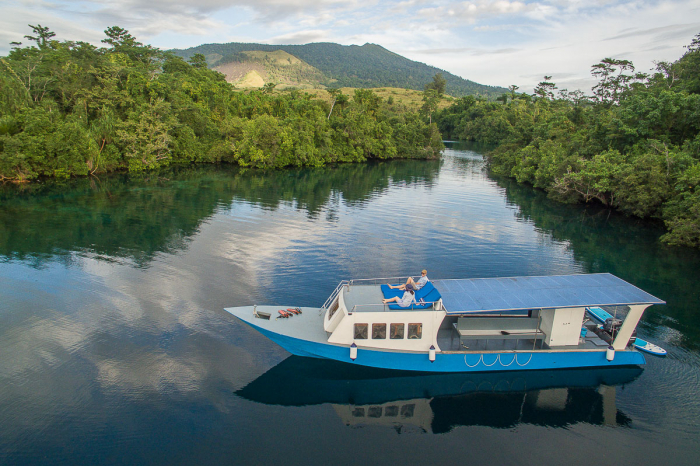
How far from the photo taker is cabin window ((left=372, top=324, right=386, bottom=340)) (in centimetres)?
1497

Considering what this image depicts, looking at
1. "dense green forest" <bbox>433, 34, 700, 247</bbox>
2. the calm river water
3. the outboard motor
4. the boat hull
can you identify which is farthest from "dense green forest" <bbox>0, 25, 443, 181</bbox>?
the outboard motor

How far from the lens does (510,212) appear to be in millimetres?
41531

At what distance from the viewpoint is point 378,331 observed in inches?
591

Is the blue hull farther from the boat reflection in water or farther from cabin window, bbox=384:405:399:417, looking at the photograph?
cabin window, bbox=384:405:399:417

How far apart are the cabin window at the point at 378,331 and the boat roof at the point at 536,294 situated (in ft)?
7.69

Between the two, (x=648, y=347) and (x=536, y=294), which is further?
(x=648, y=347)

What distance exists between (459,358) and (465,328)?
149 centimetres

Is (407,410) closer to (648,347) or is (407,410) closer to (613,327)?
(613,327)

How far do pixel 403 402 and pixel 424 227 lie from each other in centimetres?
2078

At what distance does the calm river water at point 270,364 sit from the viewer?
12297 mm

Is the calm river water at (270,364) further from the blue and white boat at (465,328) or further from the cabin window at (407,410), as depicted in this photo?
the blue and white boat at (465,328)

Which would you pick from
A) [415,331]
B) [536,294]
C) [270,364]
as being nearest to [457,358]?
[415,331]

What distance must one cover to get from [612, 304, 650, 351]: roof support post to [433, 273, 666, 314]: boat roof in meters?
0.37

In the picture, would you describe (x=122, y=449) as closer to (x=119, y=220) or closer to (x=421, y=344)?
(x=421, y=344)
